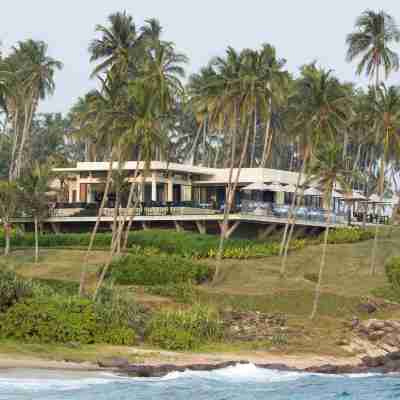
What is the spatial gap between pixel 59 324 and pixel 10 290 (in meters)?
2.94

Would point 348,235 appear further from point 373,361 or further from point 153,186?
point 373,361

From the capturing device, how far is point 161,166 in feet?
256

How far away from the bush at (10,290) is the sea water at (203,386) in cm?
832

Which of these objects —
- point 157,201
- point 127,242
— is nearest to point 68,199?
point 157,201

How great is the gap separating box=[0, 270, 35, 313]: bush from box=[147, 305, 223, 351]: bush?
6.08 meters

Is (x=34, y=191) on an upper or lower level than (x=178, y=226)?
upper

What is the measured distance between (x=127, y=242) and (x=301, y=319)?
22582 mm

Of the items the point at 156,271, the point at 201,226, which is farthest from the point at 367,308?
the point at 201,226

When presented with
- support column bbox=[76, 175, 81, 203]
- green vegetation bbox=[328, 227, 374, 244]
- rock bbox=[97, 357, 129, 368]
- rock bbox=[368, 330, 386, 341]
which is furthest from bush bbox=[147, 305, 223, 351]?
support column bbox=[76, 175, 81, 203]

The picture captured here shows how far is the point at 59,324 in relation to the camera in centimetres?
4294

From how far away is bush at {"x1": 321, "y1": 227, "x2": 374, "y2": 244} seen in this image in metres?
72.1

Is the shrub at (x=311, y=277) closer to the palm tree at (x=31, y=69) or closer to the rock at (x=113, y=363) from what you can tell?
the rock at (x=113, y=363)

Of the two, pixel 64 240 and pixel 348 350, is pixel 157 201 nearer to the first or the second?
pixel 64 240

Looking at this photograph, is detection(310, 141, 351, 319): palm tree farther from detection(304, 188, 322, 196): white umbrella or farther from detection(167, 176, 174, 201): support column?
detection(167, 176, 174, 201): support column
